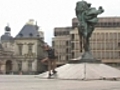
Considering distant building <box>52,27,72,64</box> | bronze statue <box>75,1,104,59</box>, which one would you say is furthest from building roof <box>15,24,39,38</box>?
bronze statue <box>75,1,104,59</box>

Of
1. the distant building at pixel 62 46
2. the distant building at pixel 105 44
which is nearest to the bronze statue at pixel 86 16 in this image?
the distant building at pixel 105 44

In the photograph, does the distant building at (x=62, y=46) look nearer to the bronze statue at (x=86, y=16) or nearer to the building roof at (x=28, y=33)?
the building roof at (x=28, y=33)

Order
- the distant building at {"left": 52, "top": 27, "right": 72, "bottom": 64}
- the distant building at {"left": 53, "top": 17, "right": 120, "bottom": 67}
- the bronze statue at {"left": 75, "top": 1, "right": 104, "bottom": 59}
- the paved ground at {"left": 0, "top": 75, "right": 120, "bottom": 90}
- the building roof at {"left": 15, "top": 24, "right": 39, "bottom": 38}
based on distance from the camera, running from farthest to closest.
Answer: the building roof at {"left": 15, "top": 24, "right": 39, "bottom": 38} < the distant building at {"left": 52, "top": 27, "right": 72, "bottom": 64} < the distant building at {"left": 53, "top": 17, "right": 120, "bottom": 67} < the bronze statue at {"left": 75, "top": 1, "right": 104, "bottom": 59} < the paved ground at {"left": 0, "top": 75, "right": 120, "bottom": 90}

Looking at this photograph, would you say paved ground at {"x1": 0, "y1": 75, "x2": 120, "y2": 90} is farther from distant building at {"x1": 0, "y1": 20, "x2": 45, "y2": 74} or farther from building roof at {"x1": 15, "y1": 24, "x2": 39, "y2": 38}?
building roof at {"x1": 15, "y1": 24, "x2": 39, "y2": 38}

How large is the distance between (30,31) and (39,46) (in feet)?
20.8

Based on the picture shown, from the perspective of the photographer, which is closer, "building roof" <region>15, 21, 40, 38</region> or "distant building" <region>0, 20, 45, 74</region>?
"distant building" <region>0, 20, 45, 74</region>

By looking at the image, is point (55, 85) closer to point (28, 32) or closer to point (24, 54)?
point (24, 54)

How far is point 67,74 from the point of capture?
27125 millimetres

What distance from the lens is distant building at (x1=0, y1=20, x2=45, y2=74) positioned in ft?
385

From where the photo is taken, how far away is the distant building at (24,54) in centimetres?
11731

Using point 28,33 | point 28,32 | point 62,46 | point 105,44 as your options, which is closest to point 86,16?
point 105,44

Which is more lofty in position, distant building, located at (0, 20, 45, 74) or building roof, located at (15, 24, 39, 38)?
building roof, located at (15, 24, 39, 38)

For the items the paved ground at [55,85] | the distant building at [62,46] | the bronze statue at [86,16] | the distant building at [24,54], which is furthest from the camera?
the distant building at [62,46]

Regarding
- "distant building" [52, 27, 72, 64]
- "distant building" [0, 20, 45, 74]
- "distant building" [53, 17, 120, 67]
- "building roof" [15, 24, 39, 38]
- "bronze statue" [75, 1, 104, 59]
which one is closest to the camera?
"bronze statue" [75, 1, 104, 59]
